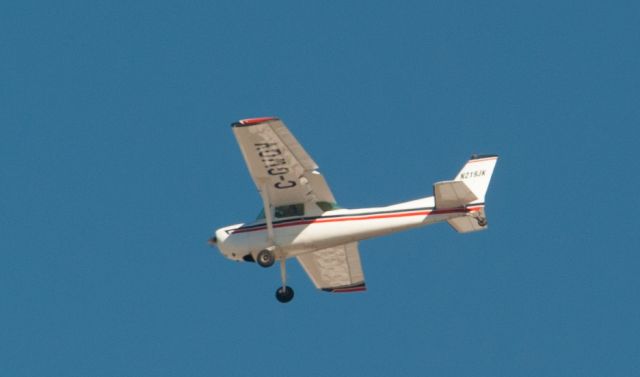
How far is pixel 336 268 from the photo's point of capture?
4391cm

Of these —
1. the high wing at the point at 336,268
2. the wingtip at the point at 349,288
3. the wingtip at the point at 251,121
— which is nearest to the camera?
the wingtip at the point at 251,121

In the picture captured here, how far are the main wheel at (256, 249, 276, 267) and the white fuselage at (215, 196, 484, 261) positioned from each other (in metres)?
0.14

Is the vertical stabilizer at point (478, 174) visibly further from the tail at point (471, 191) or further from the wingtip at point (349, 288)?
the wingtip at point (349, 288)

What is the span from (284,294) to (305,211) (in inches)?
95.7

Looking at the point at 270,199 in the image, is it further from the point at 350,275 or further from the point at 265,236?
the point at 350,275

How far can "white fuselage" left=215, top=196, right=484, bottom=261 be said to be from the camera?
39.9 meters

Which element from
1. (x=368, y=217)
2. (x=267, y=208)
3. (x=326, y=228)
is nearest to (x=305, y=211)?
(x=326, y=228)

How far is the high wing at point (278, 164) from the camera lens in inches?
1521

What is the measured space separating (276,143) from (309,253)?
14.0ft

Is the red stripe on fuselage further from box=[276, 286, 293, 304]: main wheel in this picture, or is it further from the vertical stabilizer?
box=[276, 286, 293, 304]: main wheel

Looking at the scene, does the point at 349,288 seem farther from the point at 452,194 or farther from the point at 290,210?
the point at 452,194

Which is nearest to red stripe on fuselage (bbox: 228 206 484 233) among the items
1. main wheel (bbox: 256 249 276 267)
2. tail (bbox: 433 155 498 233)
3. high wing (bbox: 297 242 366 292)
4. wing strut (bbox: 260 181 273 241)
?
tail (bbox: 433 155 498 233)

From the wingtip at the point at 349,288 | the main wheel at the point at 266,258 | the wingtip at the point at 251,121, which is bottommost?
the wingtip at the point at 349,288

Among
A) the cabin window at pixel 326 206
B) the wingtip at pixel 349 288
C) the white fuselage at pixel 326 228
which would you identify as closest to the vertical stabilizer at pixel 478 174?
the white fuselage at pixel 326 228
